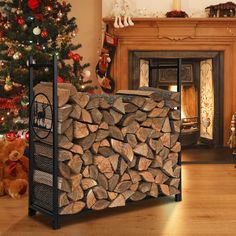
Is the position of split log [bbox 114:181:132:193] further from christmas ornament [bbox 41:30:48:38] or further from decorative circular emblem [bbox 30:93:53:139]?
christmas ornament [bbox 41:30:48:38]

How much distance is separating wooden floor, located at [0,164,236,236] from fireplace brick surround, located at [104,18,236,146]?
248 centimetres

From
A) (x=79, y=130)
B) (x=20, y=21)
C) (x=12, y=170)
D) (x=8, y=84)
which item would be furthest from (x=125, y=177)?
(x=20, y=21)

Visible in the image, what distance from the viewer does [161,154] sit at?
3369 millimetres

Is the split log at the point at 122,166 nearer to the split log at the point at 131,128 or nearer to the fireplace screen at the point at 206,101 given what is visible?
the split log at the point at 131,128

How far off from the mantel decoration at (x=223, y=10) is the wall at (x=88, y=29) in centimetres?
136

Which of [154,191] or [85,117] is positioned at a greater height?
[85,117]

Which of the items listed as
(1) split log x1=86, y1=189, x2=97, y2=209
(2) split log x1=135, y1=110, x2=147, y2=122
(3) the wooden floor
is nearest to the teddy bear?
(3) the wooden floor

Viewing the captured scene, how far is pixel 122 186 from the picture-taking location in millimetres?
3172

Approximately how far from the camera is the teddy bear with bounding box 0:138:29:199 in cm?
363

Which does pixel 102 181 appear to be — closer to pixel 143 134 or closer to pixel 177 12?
pixel 143 134

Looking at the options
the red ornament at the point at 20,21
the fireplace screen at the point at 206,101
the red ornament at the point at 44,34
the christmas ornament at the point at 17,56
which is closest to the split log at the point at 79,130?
the christmas ornament at the point at 17,56

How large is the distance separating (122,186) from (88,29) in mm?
3455

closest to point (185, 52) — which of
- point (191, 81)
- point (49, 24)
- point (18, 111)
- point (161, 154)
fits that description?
point (191, 81)

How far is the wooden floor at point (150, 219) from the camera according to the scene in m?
2.84
